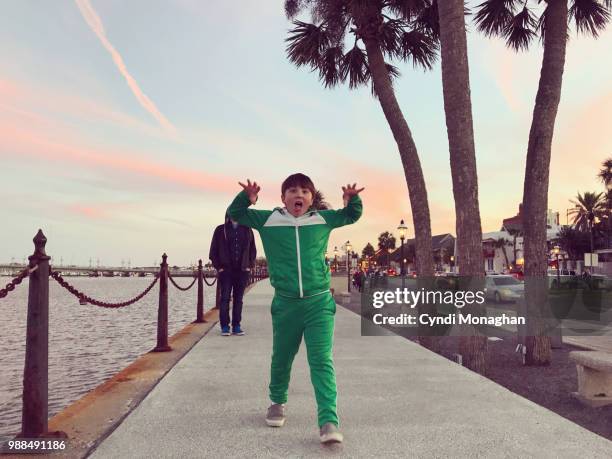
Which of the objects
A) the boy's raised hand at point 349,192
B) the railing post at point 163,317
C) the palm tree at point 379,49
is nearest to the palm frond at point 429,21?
the palm tree at point 379,49

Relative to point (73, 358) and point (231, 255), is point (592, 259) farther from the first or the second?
point (73, 358)

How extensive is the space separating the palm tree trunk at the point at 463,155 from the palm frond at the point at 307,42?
6.08 metres

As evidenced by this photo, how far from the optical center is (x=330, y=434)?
3.21 m

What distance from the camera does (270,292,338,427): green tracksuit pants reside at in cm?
333

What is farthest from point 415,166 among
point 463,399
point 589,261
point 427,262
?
point 589,261

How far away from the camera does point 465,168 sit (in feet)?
23.1

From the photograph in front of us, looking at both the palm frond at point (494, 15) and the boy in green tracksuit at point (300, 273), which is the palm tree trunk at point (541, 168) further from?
the boy in green tracksuit at point (300, 273)

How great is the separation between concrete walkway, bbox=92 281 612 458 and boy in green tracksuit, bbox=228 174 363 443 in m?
0.32

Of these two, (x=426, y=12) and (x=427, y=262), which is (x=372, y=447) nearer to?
(x=427, y=262)

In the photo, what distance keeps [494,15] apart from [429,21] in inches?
66.1

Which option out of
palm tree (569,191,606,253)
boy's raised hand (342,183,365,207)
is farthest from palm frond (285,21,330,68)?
palm tree (569,191,606,253)

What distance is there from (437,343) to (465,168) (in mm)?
2949

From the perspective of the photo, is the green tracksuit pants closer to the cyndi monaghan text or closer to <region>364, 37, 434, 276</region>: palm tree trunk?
the cyndi monaghan text

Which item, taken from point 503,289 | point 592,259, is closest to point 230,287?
point 503,289
